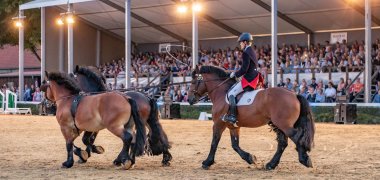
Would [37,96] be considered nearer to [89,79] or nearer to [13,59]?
[13,59]

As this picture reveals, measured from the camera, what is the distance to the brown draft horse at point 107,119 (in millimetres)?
10875

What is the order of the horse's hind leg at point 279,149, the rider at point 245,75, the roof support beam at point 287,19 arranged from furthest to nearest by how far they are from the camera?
the roof support beam at point 287,19, the rider at point 245,75, the horse's hind leg at point 279,149

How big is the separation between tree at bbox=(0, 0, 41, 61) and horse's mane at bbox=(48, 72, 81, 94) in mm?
33180

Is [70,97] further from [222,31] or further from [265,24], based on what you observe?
[222,31]

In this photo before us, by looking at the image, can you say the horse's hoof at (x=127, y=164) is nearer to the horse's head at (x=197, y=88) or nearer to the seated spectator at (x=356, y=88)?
the horse's head at (x=197, y=88)

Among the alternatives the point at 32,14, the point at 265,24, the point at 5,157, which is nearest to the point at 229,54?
the point at 265,24

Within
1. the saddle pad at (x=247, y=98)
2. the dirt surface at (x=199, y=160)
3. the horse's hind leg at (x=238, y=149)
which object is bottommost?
the dirt surface at (x=199, y=160)

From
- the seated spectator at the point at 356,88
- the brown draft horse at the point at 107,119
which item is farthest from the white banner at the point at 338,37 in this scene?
the brown draft horse at the point at 107,119

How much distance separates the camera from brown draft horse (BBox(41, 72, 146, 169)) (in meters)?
10.9

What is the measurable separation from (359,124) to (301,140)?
48.3 ft

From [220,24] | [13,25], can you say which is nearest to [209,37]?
[220,24]

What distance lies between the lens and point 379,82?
25984 millimetres

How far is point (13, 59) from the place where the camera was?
6122cm

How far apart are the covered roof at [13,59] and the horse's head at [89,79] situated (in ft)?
158
